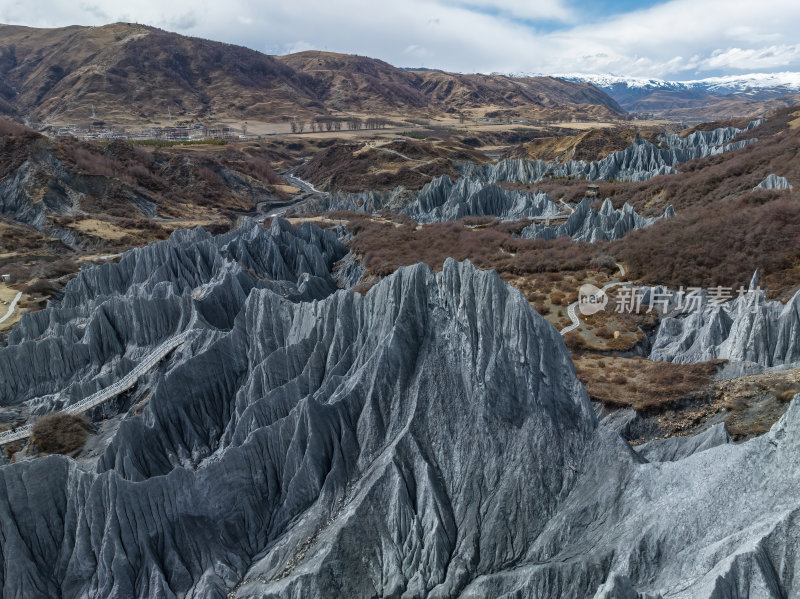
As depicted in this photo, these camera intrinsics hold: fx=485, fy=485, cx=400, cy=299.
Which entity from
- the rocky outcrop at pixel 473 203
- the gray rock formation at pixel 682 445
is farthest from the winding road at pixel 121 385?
the rocky outcrop at pixel 473 203

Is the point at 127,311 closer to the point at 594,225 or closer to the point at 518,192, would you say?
the point at 594,225

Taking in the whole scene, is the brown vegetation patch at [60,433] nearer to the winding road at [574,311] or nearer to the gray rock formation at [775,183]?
the winding road at [574,311]

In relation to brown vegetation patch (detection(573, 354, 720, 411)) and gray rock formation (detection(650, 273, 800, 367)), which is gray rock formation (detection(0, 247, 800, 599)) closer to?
brown vegetation patch (detection(573, 354, 720, 411))

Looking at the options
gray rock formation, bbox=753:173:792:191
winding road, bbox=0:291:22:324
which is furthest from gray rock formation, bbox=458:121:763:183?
winding road, bbox=0:291:22:324

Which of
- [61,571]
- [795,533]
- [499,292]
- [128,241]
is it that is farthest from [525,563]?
[128,241]

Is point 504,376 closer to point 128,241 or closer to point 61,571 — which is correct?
point 61,571

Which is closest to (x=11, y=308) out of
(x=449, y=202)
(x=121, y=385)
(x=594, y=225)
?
(x=121, y=385)

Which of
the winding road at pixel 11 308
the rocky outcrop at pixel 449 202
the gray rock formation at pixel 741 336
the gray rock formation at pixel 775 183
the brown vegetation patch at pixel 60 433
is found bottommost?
the brown vegetation patch at pixel 60 433
